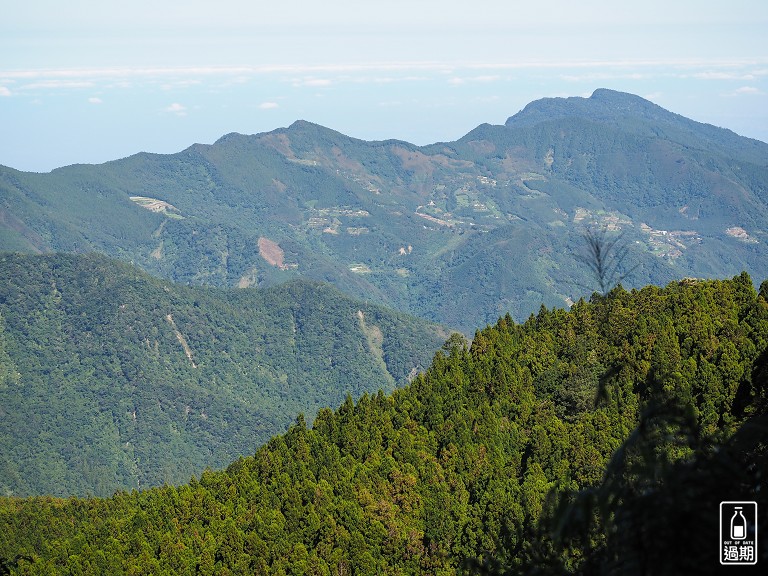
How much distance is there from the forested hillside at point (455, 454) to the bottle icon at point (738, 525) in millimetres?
28177

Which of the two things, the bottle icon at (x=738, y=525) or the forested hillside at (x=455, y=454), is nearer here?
the bottle icon at (x=738, y=525)

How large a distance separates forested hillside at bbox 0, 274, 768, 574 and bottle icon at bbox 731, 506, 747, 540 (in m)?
28.2

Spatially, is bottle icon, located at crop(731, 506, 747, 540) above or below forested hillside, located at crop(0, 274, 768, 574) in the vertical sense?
above

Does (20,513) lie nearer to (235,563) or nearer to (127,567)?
(127,567)

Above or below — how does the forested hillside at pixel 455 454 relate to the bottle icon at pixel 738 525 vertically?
below

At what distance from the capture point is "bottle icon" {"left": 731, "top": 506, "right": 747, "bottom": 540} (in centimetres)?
993

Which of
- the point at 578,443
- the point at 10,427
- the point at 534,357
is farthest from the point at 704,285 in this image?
the point at 10,427

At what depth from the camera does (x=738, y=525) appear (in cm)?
1009

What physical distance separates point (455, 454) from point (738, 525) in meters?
47.0

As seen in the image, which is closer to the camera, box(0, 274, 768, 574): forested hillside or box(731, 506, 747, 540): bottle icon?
box(731, 506, 747, 540): bottle icon

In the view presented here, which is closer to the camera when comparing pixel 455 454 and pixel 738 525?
pixel 738 525

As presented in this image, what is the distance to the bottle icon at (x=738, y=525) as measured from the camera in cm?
993

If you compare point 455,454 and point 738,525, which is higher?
point 738,525

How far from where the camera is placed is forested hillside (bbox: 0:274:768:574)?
4922 centimetres
